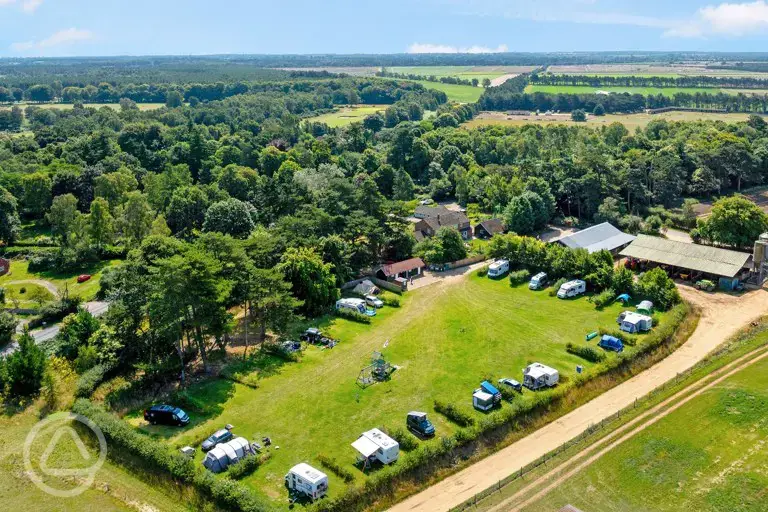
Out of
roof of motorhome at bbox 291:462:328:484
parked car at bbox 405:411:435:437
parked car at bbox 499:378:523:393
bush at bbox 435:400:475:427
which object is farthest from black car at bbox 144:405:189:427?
parked car at bbox 499:378:523:393

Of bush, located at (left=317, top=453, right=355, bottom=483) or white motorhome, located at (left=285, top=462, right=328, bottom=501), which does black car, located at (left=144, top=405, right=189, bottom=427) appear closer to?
white motorhome, located at (left=285, top=462, right=328, bottom=501)

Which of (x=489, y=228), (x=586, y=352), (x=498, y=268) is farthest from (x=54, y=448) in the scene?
(x=489, y=228)

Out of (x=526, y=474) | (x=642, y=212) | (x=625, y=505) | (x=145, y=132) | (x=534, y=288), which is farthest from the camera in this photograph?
(x=145, y=132)

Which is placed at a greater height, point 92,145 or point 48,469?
point 92,145

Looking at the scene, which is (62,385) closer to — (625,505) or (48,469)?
(48,469)

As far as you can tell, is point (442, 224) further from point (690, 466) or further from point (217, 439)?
point (217, 439)

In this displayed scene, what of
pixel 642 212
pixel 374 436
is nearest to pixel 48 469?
pixel 374 436
